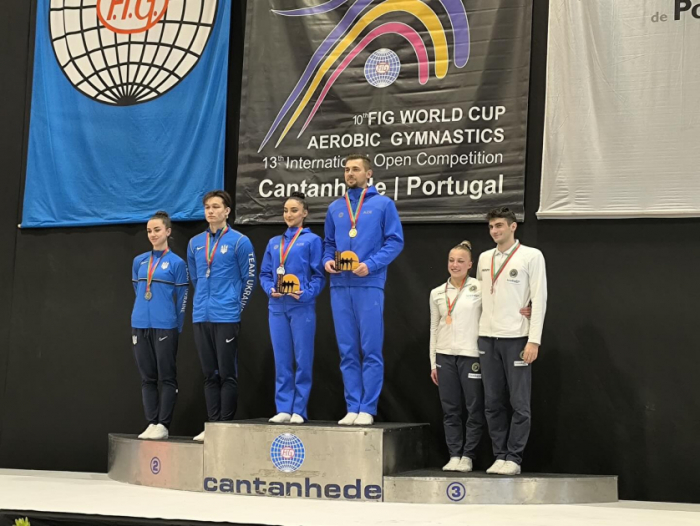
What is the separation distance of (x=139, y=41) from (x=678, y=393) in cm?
468

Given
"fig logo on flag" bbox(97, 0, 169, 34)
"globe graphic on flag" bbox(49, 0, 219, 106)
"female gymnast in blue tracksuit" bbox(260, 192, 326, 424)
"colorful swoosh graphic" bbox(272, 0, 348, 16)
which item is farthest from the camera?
"fig logo on flag" bbox(97, 0, 169, 34)

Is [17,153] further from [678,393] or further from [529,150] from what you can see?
[678,393]

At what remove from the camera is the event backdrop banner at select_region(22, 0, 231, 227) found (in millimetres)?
6812

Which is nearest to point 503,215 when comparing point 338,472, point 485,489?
point 485,489

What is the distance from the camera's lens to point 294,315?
5.60m

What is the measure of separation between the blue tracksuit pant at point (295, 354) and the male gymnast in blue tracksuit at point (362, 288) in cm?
20

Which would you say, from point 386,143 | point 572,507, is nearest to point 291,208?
point 386,143

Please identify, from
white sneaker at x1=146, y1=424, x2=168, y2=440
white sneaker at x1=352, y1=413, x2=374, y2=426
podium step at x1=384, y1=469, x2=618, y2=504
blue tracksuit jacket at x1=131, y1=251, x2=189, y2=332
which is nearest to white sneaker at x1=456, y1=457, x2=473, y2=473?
podium step at x1=384, y1=469, x2=618, y2=504

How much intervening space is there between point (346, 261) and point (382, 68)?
1.74 m

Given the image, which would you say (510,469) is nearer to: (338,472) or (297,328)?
(338,472)

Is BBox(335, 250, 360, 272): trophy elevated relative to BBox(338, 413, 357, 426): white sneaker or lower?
elevated

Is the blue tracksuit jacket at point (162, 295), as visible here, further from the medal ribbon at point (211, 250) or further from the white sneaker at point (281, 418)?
the white sneaker at point (281, 418)

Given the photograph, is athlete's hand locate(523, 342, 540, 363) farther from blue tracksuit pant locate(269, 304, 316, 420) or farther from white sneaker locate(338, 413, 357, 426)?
blue tracksuit pant locate(269, 304, 316, 420)

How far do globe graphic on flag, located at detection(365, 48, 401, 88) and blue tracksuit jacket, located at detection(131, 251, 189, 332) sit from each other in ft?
6.15
